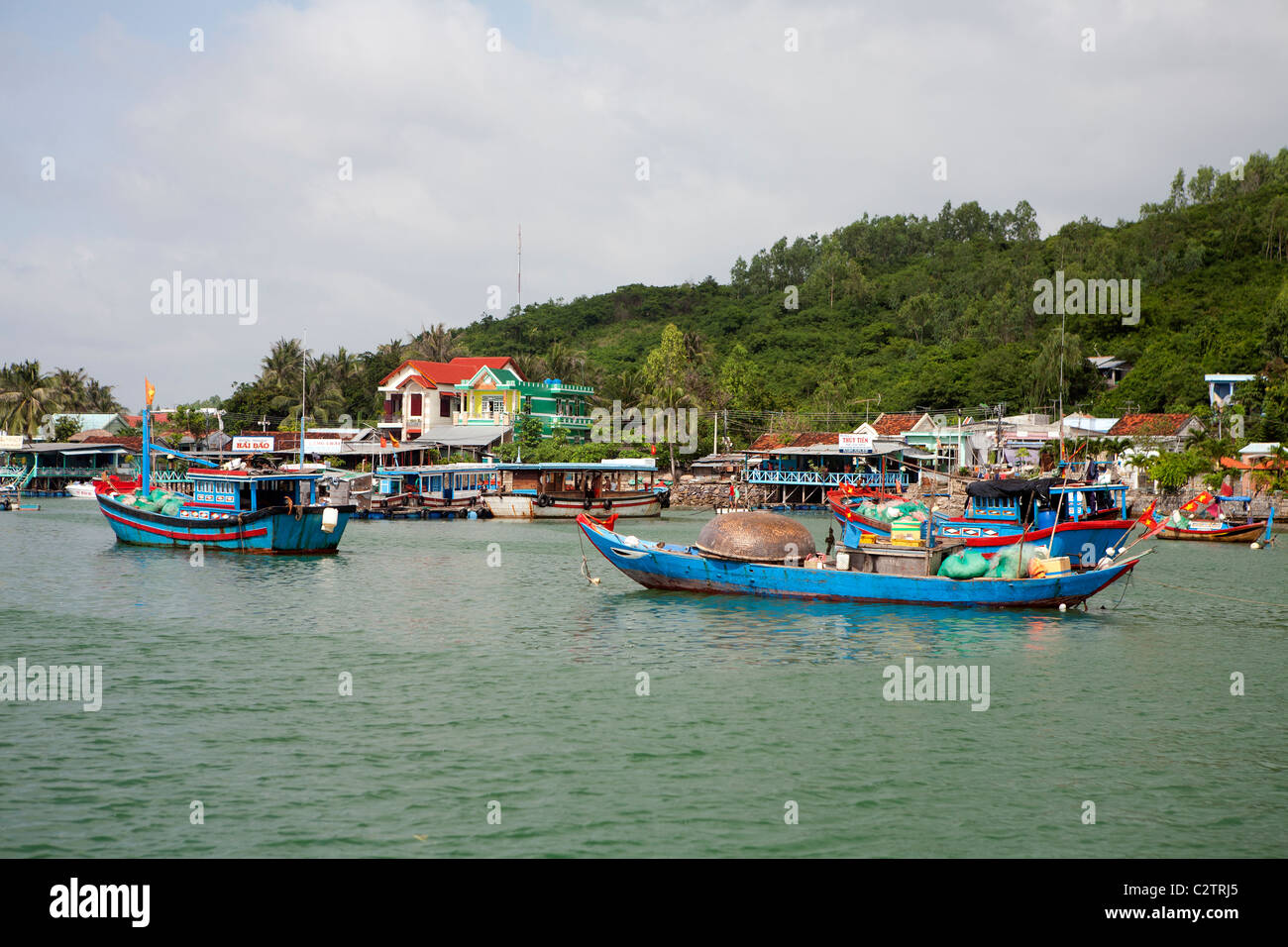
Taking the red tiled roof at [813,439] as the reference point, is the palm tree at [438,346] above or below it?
above

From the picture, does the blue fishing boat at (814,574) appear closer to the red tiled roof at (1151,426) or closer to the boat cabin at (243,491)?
the boat cabin at (243,491)

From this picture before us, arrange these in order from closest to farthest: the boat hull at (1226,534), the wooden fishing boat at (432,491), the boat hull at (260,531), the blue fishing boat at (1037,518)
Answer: the blue fishing boat at (1037,518) < the boat hull at (260,531) < the boat hull at (1226,534) < the wooden fishing boat at (432,491)

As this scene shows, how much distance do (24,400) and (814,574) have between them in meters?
82.6

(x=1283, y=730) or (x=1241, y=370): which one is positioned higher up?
(x=1241, y=370)

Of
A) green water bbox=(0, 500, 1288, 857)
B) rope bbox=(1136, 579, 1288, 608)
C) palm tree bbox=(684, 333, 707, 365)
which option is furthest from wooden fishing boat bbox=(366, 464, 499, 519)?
rope bbox=(1136, 579, 1288, 608)

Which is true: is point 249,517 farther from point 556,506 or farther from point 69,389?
point 69,389

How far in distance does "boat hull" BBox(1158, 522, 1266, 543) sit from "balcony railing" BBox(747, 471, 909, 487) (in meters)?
17.3

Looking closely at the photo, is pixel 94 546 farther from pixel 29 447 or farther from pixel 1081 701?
pixel 29 447

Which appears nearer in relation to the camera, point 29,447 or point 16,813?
point 16,813

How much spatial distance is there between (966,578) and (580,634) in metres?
8.96
